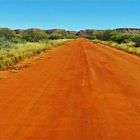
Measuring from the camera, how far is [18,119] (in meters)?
8.96

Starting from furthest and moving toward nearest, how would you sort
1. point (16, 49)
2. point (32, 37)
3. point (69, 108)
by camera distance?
1. point (32, 37)
2. point (16, 49)
3. point (69, 108)

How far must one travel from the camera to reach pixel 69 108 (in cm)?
1023

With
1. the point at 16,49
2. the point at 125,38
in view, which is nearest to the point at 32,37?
the point at 125,38

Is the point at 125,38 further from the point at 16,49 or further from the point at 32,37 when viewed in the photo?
the point at 16,49

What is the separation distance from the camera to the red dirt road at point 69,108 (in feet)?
26.2

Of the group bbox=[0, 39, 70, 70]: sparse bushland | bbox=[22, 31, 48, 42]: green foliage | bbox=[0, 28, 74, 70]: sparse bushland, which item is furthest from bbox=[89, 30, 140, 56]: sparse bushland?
bbox=[22, 31, 48, 42]: green foliage

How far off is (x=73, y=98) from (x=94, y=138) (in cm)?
405

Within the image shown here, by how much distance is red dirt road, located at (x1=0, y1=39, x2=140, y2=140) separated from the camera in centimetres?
799

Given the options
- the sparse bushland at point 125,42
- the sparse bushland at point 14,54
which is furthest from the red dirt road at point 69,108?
the sparse bushland at point 125,42

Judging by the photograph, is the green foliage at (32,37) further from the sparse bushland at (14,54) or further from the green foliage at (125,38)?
the sparse bushland at (14,54)

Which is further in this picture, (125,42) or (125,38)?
(125,38)

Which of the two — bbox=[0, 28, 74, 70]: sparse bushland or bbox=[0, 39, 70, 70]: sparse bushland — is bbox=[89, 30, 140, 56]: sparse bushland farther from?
bbox=[0, 39, 70, 70]: sparse bushland

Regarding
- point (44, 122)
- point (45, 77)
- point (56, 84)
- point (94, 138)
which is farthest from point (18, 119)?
point (45, 77)

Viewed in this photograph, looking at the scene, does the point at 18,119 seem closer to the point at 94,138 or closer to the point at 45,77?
the point at 94,138
